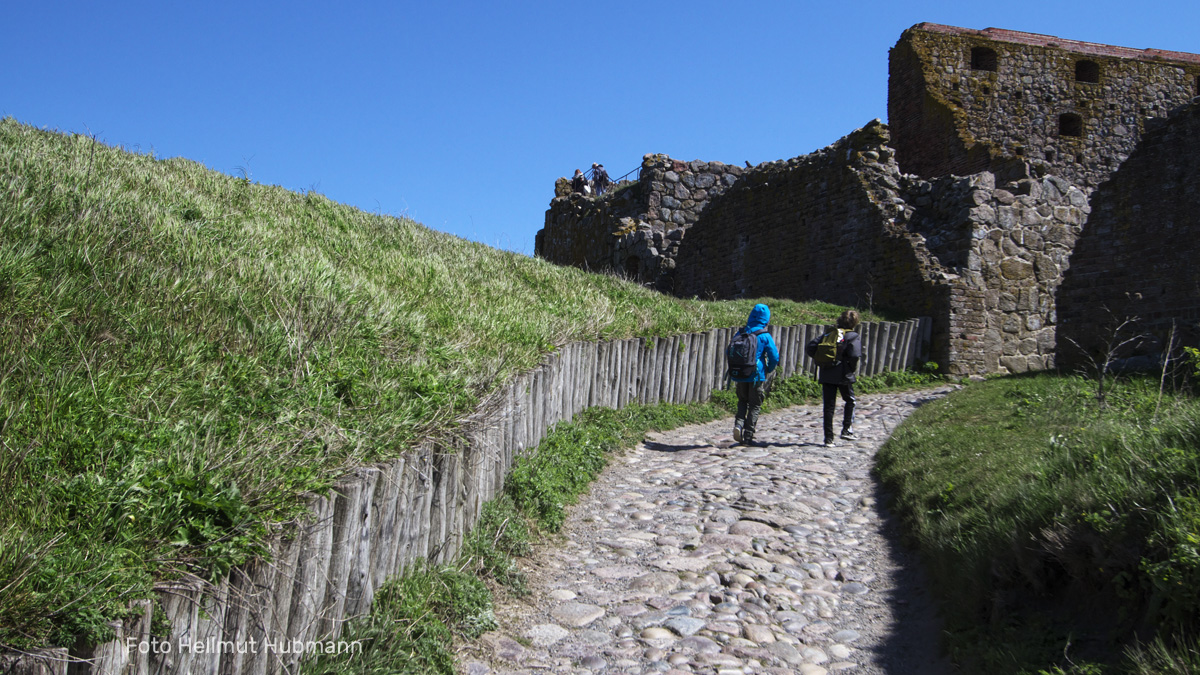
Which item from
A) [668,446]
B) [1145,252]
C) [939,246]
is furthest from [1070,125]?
[668,446]

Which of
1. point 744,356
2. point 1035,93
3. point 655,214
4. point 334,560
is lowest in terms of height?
point 334,560

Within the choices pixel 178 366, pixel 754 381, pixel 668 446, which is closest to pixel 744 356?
pixel 754 381

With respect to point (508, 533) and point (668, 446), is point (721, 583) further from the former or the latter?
point (668, 446)

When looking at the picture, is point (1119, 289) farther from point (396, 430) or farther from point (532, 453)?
point (396, 430)

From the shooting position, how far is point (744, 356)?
9.05m

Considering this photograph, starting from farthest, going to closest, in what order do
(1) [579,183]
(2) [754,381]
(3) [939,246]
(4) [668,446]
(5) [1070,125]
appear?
(1) [579,183] → (5) [1070,125] → (3) [939,246] → (2) [754,381] → (4) [668,446]

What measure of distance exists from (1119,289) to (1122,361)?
163cm

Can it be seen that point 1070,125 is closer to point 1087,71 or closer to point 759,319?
point 1087,71

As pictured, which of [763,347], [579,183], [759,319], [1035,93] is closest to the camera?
[763,347]

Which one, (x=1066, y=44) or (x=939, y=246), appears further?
(x=1066, y=44)

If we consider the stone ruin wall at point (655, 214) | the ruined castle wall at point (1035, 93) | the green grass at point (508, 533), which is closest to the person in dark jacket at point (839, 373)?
the green grass at point (508, 533)

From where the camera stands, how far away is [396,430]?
4.15m

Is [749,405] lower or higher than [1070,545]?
higher

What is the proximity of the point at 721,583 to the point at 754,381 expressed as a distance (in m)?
4.21
